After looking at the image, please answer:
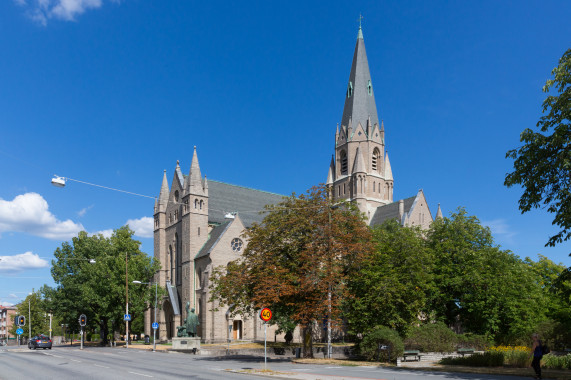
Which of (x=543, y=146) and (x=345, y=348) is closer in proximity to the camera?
(x=543, y=146)

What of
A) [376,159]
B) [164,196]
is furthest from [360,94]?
[164,196]

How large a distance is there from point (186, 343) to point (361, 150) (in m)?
42.9

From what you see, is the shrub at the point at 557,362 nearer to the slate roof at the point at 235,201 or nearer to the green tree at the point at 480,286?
the green tree at the point at 480,286

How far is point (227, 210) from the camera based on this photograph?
66875 millimetres

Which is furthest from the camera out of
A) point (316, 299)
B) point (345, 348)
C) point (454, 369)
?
point (345, 348)

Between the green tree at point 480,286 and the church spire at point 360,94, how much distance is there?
38.4 m

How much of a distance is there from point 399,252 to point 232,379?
2001 centimetres

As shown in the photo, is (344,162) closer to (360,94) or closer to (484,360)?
(360,94)

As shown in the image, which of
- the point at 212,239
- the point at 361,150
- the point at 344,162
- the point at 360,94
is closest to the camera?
the point at 212,239

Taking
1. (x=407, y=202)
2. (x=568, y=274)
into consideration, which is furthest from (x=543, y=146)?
(x=407, y=202)

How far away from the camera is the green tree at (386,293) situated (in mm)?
31000

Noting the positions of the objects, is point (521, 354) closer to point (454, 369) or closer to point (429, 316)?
point (454, 369)

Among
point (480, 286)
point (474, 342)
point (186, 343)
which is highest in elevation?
point (480, 286)

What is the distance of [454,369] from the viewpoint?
20.9 meters
